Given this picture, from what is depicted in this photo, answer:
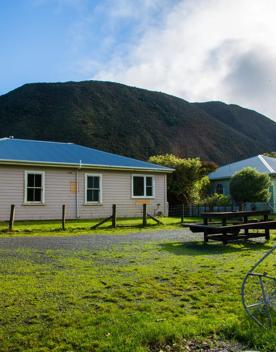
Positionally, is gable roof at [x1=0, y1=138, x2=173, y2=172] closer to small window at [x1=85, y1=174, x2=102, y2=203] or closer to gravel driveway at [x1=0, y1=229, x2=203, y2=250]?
small window at [x1=85, y1=174, x2=102, y2=203]

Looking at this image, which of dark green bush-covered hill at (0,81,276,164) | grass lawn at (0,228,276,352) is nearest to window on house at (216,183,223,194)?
grass lawn at (0,228,276,352)

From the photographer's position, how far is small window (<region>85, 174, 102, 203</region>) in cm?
2095

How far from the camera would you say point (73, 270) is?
738 centimetres

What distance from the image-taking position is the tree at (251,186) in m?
25.9

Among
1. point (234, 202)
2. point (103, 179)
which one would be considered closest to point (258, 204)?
point (234, 202)

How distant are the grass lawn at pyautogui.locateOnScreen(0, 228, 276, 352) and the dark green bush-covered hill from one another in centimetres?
5363

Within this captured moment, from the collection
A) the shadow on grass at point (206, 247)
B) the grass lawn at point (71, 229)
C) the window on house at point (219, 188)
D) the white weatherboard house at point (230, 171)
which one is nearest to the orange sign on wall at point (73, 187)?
the grass lawn at point (71, 229)

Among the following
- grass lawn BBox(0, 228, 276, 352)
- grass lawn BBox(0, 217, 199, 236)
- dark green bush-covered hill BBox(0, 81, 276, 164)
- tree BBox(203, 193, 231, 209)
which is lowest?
grass lawn BBox(0, 228, 276, 352)

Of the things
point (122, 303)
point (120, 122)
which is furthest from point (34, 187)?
point (120, 122)

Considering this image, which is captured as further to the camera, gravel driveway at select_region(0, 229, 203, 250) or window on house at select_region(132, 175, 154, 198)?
window on house at select_region(132, 175, 154, 198)

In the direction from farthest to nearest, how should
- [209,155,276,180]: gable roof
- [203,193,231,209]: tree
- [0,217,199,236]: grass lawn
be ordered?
[209,155,276,180]: gable roof, [203,193,231,209]: tree, [0,217,199,236]: grass lawn

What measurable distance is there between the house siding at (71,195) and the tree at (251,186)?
5.55m

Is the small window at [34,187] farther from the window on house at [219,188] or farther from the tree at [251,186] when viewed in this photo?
the window on house at [219,188]

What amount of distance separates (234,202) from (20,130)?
4600 cm
